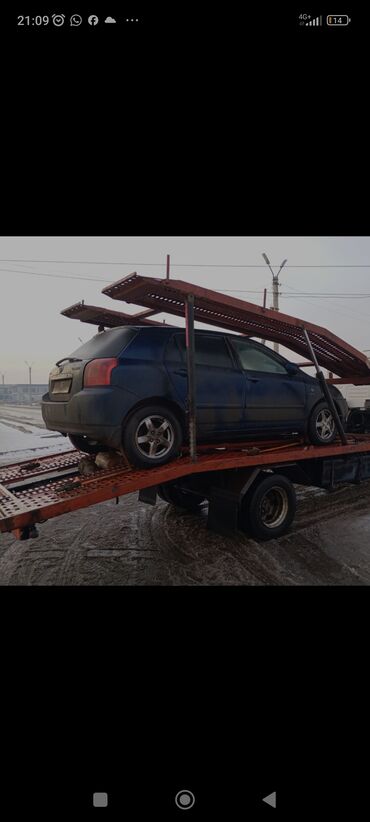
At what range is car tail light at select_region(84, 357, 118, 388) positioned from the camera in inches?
138

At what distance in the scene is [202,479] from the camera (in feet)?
15.2

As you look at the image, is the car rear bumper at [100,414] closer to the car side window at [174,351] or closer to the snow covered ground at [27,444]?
the car side window at [174,351]

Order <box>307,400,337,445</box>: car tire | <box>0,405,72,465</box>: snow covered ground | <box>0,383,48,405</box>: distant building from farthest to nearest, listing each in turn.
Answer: <box>0,383,48,405</box>: distant building
<box>0,405,72,465</box>: snow covered ground
<box>307,400,337,445</box>: car tire

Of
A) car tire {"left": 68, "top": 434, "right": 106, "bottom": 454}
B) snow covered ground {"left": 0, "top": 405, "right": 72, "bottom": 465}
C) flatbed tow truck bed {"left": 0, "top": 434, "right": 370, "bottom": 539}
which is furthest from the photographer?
snow covered ground {"left": 0, "top": 405, "right": 72, "bottom": 465}

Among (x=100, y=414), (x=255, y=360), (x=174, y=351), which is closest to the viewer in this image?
(x=100, y=414)

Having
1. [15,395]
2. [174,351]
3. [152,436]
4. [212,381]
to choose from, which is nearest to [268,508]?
[212,381]

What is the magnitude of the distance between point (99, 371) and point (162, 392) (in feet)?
2.13

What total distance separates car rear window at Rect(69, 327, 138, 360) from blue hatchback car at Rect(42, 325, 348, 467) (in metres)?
0.01

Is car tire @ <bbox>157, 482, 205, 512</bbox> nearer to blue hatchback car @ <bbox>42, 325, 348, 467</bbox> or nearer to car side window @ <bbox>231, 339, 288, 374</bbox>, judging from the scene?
blue hatchback car @ <bbox>42, 325, 348, 467</bbox>

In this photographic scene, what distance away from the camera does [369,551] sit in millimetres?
4078

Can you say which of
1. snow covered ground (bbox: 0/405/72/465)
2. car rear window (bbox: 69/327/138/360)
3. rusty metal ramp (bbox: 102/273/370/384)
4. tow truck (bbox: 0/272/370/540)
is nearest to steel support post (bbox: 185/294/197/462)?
tow truck (bbox: 0/272/370/540)

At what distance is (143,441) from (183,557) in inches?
53.4

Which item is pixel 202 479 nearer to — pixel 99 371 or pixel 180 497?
pixel 180 497

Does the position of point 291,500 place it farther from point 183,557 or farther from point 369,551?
point 183,557
